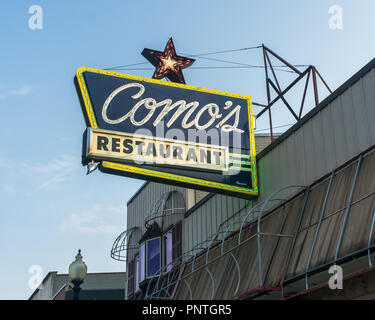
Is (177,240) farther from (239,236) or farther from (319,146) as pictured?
(319,146)

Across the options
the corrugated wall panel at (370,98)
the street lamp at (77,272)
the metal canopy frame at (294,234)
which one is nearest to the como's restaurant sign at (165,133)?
the metal canopy frame at (294,234)

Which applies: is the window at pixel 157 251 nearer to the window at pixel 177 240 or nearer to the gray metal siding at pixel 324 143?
the window at pixel 177 240

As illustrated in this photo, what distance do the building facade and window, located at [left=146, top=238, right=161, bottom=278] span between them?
11.8 feet

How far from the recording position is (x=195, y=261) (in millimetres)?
21047

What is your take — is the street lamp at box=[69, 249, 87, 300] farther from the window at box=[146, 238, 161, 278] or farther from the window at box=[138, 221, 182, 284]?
the window at box=[146, 238, 161, 278]

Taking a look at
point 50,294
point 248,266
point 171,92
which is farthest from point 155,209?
point 50,294

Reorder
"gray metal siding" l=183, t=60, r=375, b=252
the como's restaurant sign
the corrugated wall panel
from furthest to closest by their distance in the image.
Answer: the como's restaurant sign, "gray metal siding" l=183, t=60, r=375, b=252, the corrugated wall panel

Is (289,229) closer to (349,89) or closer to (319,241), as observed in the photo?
(319,241)

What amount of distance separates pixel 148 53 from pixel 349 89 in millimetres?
8020

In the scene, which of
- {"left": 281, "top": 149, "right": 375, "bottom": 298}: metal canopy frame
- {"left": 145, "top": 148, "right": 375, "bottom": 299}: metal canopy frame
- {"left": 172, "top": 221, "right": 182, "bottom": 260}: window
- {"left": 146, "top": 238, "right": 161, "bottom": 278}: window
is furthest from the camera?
{"left": 146, "top": 238, "right": 161, "bottom": 278}: window

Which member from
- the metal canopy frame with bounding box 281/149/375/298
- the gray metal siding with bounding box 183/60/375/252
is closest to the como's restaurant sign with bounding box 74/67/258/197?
the gray metal siding with bounding box 183/60/375/252

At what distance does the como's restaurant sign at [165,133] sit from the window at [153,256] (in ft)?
26.5

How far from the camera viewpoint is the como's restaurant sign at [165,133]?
18.2 m

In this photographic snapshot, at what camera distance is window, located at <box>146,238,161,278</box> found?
26.4 metres
